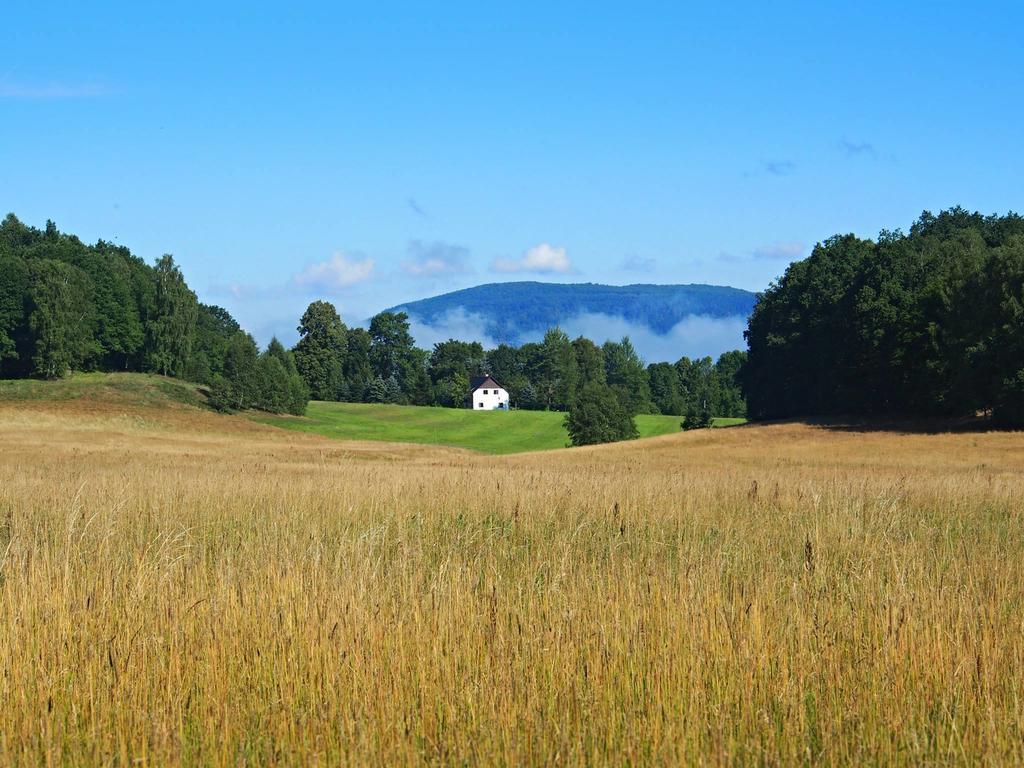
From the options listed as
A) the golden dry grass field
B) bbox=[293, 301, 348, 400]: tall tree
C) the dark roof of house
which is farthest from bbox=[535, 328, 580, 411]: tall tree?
the golden dry grass field

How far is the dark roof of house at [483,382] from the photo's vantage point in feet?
506

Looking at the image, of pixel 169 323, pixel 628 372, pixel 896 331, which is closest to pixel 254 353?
pixel 169 323

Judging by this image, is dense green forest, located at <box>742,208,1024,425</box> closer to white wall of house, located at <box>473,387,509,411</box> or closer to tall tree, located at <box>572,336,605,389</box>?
white wall of house, located at <box>473,387,509,411</box>

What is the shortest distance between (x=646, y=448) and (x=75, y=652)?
47704 millimetres

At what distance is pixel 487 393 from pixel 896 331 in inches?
3920

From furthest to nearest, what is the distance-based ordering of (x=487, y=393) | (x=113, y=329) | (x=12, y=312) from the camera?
(x=487, y=393) < (x=113, y=329) < (x=12, y=312)

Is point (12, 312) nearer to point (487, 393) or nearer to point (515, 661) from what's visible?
point (487, 393)

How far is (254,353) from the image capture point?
8988cm

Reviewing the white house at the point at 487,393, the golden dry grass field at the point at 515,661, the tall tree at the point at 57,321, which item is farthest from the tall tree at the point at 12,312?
the golden dry grass field at the point at 515,661

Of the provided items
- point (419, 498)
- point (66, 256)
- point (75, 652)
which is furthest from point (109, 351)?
point (75, 652)

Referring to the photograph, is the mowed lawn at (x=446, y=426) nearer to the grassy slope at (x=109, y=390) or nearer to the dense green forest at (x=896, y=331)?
the grassy slope at (x=109, y=390)

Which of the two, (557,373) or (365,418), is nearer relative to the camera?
(365,418)

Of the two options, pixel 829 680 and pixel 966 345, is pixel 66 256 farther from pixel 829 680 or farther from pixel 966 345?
pixel 829 680

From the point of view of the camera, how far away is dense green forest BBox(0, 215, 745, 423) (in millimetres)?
83438
